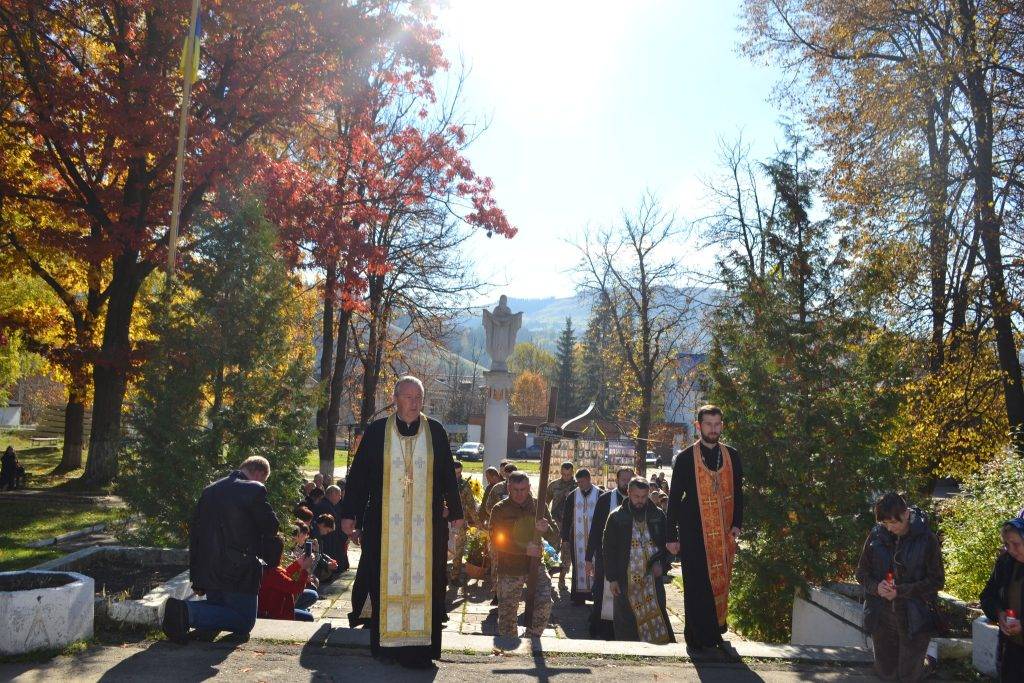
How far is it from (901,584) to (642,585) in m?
2.68

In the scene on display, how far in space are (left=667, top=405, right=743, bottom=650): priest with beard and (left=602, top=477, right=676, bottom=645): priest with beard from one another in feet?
3.08

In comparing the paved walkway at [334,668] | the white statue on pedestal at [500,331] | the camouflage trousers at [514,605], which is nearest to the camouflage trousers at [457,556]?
the camouflage trousers at [514,605]

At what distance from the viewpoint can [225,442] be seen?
9586 millimetres

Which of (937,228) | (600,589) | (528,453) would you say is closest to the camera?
(600,589)

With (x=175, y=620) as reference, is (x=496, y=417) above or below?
above

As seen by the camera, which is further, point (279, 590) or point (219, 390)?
point (219, 390)

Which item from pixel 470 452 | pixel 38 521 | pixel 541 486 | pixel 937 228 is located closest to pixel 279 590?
pixel 541 486

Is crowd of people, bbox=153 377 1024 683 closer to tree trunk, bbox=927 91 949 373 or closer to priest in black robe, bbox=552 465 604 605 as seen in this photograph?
priest in black robe, bbox=552 465 604 605

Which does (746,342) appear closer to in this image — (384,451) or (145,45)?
(384,451)

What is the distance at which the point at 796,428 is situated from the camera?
8.88 m

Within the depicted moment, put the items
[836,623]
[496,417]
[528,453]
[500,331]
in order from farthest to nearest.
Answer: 1. [528,453]
2. [500,331]
3. [496,417]
4. [836,623]

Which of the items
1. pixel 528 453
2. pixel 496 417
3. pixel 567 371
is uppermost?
pixel 567 371

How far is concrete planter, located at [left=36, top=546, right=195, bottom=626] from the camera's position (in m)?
6.66

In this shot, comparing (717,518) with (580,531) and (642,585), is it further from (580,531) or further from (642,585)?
(580,531)
